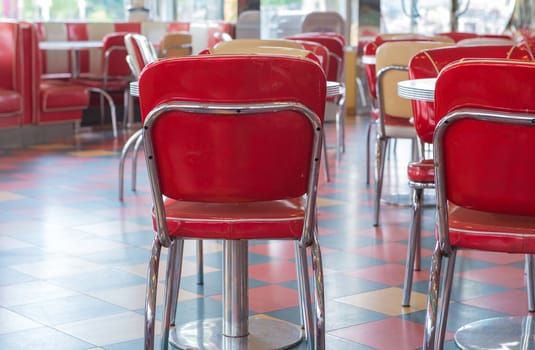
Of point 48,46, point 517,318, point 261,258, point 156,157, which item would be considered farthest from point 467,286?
point 48,46

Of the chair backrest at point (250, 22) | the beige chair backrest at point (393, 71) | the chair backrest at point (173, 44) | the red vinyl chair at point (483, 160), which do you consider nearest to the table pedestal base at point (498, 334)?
the red vinyl chair at point (483, 160)

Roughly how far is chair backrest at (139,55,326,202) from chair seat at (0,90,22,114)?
5555 mm

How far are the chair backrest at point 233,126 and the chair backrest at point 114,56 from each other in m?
6.33

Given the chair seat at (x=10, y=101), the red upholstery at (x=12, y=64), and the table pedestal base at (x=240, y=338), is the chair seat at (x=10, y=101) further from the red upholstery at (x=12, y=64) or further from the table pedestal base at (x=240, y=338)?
the table pedestal base at (x=240, y=338)

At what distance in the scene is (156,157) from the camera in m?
2.38

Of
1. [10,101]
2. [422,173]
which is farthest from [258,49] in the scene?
[10,101]

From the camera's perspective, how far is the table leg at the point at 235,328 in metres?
2.82

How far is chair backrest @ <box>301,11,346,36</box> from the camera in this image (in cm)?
1002

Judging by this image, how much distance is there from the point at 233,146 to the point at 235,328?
745 mm

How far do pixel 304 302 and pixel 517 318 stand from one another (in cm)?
84

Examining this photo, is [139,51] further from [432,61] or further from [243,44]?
[432,61]

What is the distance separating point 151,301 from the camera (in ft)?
8.00

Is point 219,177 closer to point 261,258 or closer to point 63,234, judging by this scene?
point 261,258

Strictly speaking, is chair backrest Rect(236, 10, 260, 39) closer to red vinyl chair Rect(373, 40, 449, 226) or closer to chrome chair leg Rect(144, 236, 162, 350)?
red vinyl chair Rect(373, 40, 449, 226)
